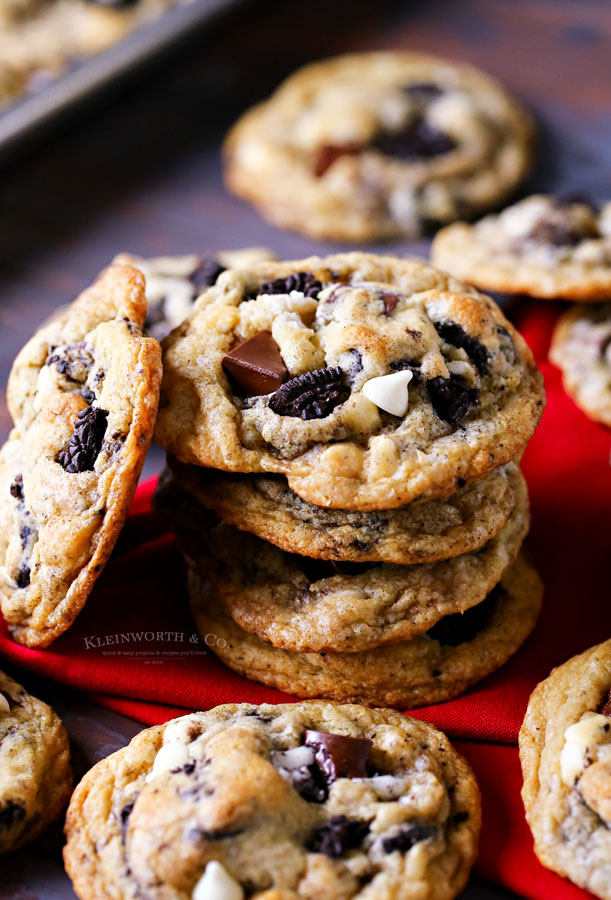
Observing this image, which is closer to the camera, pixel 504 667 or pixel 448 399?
pixel 448 399

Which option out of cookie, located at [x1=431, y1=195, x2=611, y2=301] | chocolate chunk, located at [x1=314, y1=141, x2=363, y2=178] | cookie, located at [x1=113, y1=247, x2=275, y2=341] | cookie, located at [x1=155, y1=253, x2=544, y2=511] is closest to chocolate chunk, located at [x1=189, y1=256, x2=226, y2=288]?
cookie, located at [x1=113, y1=247, x2=275, y2=341]

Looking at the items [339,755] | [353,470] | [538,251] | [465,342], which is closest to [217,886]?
[339,755]

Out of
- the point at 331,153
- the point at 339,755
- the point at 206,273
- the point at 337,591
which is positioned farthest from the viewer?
the point at 331,153

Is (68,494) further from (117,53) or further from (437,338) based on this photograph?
(117,53)

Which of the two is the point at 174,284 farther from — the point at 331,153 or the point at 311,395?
the point at 311,395

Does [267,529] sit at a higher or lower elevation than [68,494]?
lower

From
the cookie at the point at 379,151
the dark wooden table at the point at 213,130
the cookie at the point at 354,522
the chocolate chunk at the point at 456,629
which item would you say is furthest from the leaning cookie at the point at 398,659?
the cookie at the point at 379,151

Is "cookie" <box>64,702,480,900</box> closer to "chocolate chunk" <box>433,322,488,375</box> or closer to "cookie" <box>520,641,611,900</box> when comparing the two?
"cookie" <box>520,641,611,900</box>

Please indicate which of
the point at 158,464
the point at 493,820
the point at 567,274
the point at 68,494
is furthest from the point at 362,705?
the point at 567,274
